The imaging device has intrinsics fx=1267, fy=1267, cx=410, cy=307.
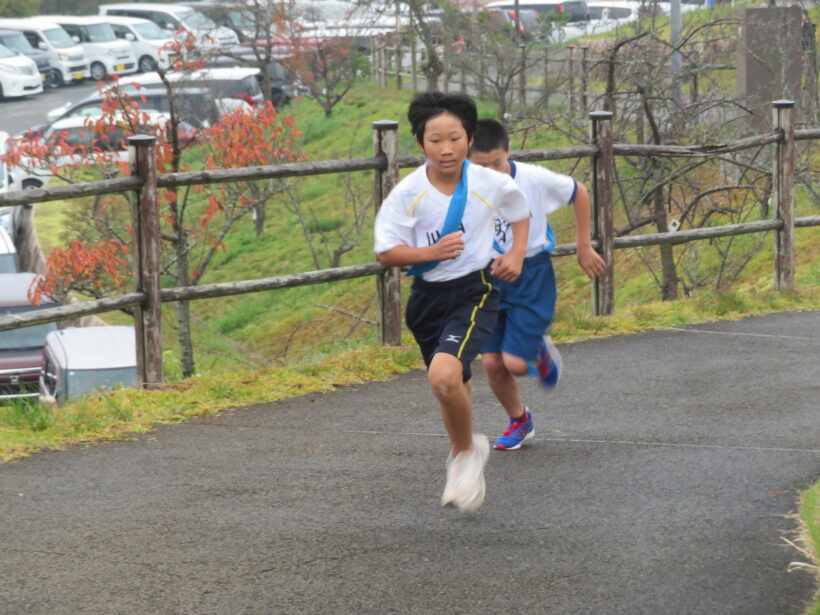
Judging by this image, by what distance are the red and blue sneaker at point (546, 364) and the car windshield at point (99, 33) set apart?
38.1 meters

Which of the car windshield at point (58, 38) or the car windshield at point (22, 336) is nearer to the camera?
the car windshield at point (22, 336)

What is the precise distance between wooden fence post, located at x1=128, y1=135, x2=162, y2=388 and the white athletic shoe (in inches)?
109

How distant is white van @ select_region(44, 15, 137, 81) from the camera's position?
40.5 metres

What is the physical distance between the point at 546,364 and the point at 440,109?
4.52 feet

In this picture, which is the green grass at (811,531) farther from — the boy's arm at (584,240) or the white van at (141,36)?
the white van at (141,36)

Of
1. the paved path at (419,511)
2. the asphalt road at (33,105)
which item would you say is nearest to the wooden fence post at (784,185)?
the paved path at (419,511)

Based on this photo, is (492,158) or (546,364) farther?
(546,364)

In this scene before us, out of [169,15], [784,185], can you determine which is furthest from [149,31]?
[784,185]

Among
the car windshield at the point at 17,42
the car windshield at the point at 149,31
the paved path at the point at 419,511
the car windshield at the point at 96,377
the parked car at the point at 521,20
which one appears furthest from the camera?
the car windshield at the point at 149,31

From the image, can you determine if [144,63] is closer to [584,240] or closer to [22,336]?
[22,336]

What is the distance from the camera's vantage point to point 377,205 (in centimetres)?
772

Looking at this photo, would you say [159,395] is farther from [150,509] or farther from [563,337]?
[563,337]

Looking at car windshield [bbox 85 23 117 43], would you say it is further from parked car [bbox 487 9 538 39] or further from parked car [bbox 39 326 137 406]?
parked car [bbox 39 326 137 406]

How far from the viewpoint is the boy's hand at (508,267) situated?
4629mm
